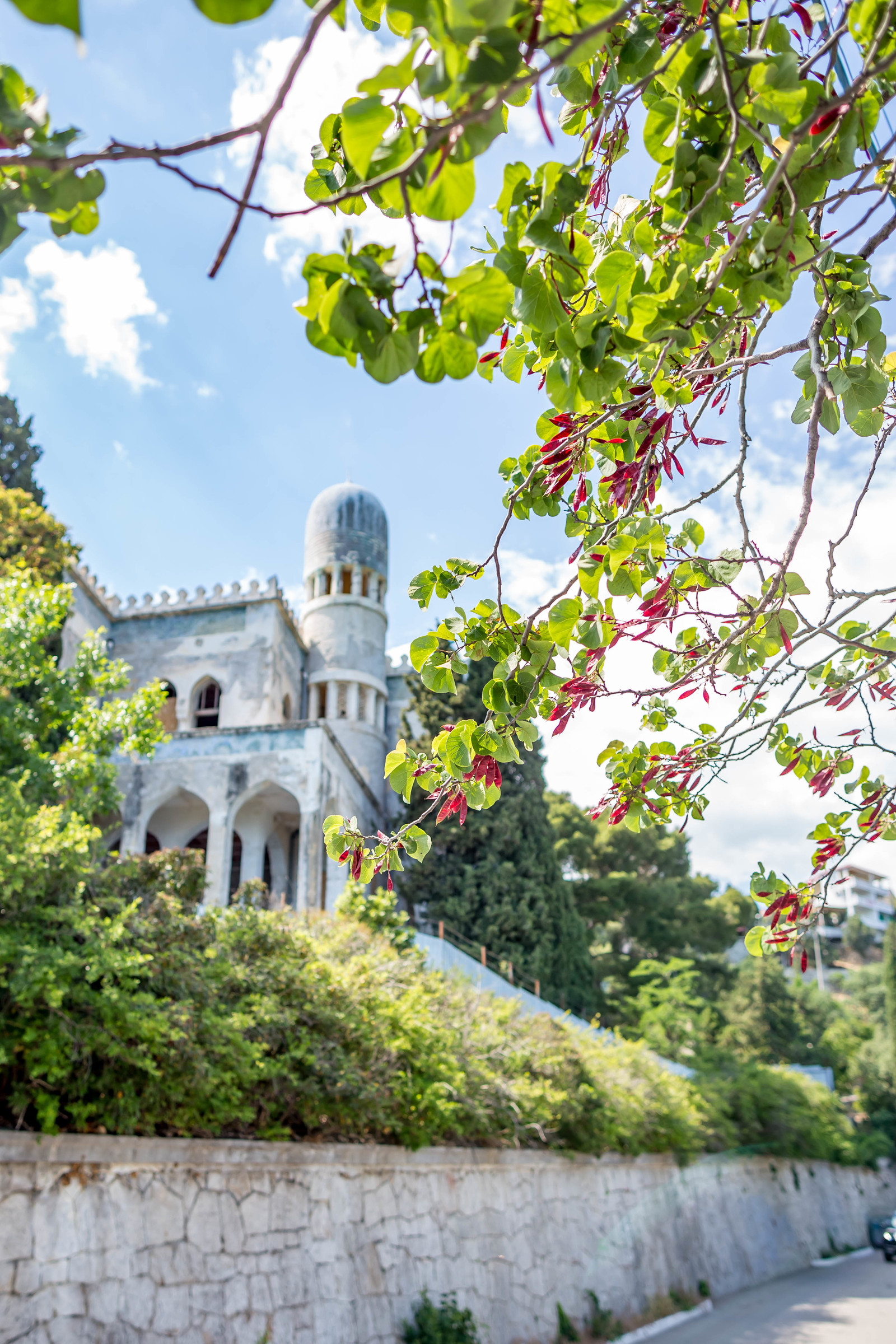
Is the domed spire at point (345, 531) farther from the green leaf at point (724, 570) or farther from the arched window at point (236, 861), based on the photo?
the green leaf at point (724, 570)

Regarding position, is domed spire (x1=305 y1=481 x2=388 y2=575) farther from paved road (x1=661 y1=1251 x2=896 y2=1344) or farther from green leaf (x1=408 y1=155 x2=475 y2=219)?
green leaf (x1=408 y1=155 x2=475 y2=219)

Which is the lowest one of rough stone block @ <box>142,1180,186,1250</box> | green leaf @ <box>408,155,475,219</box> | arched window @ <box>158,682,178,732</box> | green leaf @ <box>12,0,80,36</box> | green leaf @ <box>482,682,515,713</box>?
rough stone block @ <box>142,1180,186,1250</box>

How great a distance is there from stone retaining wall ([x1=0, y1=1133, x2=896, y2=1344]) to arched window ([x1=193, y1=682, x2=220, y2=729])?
1501cm

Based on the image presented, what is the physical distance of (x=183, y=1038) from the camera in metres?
5.44

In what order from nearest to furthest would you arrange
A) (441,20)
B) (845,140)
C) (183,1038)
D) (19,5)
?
(19,5), (441,20), (845,140), (183,1038)

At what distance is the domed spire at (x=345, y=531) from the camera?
2648 centimetres

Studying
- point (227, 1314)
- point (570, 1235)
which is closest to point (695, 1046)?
point (570, 1235)

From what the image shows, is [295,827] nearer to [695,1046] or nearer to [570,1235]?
[695,1046]

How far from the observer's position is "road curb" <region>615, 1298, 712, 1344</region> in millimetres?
9953

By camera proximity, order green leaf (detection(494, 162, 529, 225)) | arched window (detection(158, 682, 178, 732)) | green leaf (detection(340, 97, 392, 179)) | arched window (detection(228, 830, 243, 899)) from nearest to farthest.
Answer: green leaf (detection(340, 97, 392, 179)) → green leaf (detection(494, 162, 529, 225)) → arched window (detection(228, 830, 243, 899)) → arched window (detection(158, 682, 178, 732))

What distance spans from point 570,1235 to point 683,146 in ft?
36.7

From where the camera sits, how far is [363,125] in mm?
1301

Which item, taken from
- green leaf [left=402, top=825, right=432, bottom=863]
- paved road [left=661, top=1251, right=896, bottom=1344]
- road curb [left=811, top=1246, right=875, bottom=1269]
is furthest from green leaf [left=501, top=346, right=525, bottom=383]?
road curb [left=811, top=1246, right=875, bottom=1269]

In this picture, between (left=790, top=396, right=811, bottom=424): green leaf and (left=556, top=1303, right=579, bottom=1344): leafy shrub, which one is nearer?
(left=790, top=396, right=811, bottom=424): green leaf
